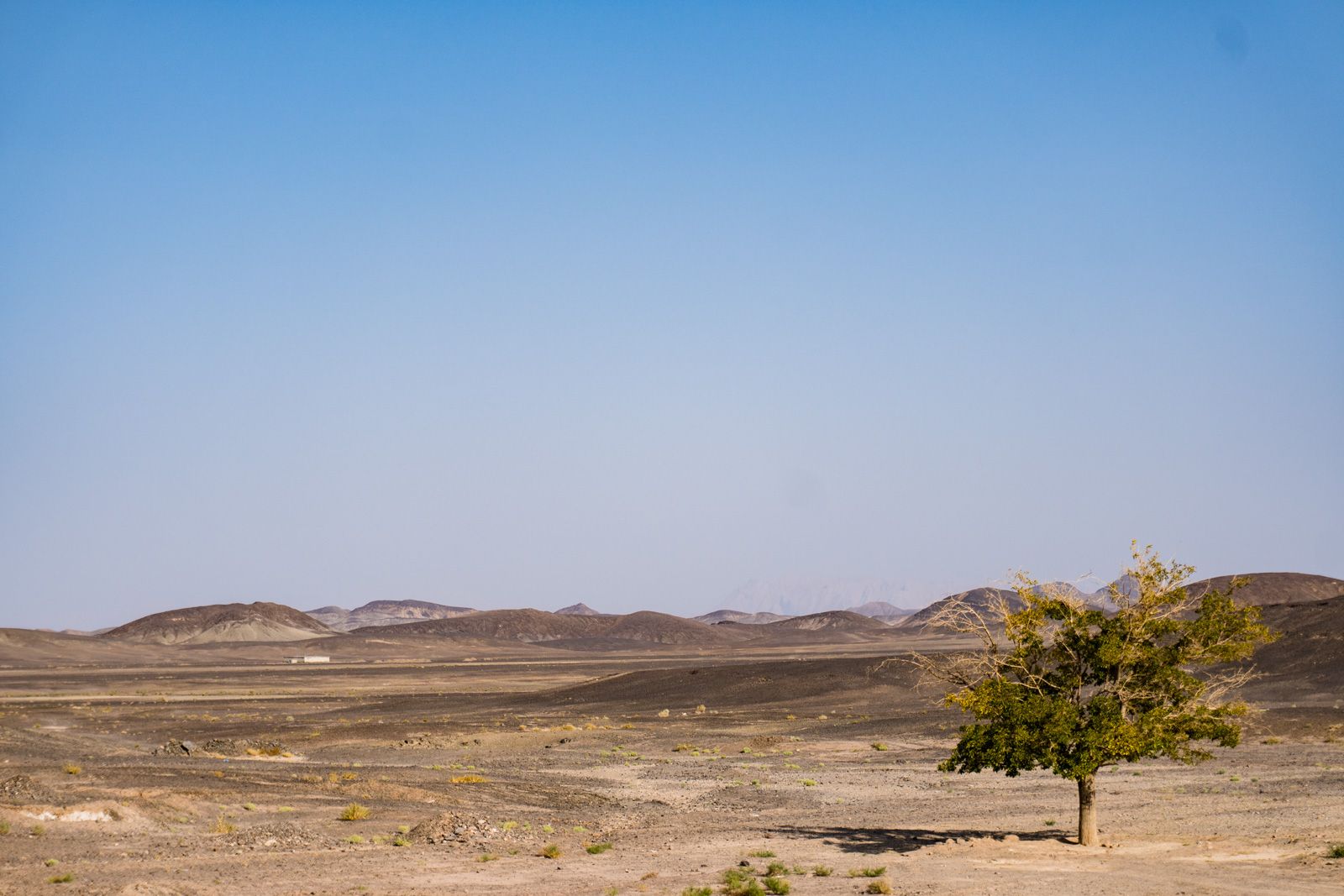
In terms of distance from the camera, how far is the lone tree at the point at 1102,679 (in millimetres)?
20234

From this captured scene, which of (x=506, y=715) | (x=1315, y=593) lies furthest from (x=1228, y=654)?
(x=1315, y=593)

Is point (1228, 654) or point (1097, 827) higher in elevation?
point (1228, 654)

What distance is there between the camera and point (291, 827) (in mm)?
25625

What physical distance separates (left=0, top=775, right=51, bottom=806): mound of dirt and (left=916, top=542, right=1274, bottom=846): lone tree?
742 inches

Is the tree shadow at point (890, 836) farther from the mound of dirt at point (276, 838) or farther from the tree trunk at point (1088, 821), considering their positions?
the mound of dirt at point (276, 838)

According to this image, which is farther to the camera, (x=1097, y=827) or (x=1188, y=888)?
(x=1097, y=827)

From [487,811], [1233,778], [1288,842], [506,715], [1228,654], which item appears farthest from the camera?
[506,715]

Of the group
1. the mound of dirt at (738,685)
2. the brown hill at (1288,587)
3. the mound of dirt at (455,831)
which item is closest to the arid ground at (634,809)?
the mound of dirt at (455,831)

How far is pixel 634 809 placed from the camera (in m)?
30.5

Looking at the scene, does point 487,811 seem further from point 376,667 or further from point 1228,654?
point 376,667

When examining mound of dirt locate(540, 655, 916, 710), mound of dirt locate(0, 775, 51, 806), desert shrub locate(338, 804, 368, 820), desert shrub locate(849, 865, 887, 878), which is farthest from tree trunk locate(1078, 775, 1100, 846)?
mound of dirt locate(540, 655, 916, 710)

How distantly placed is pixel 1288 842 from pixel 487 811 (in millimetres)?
16511

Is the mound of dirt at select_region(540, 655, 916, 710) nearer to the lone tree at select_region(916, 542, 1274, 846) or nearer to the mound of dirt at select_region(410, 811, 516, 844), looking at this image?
the mound of dirt at select_region(410, 811, 516, 844)

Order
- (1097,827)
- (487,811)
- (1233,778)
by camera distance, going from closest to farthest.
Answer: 1. (1097,827)
2. (487,811)
3. (1233,778)
